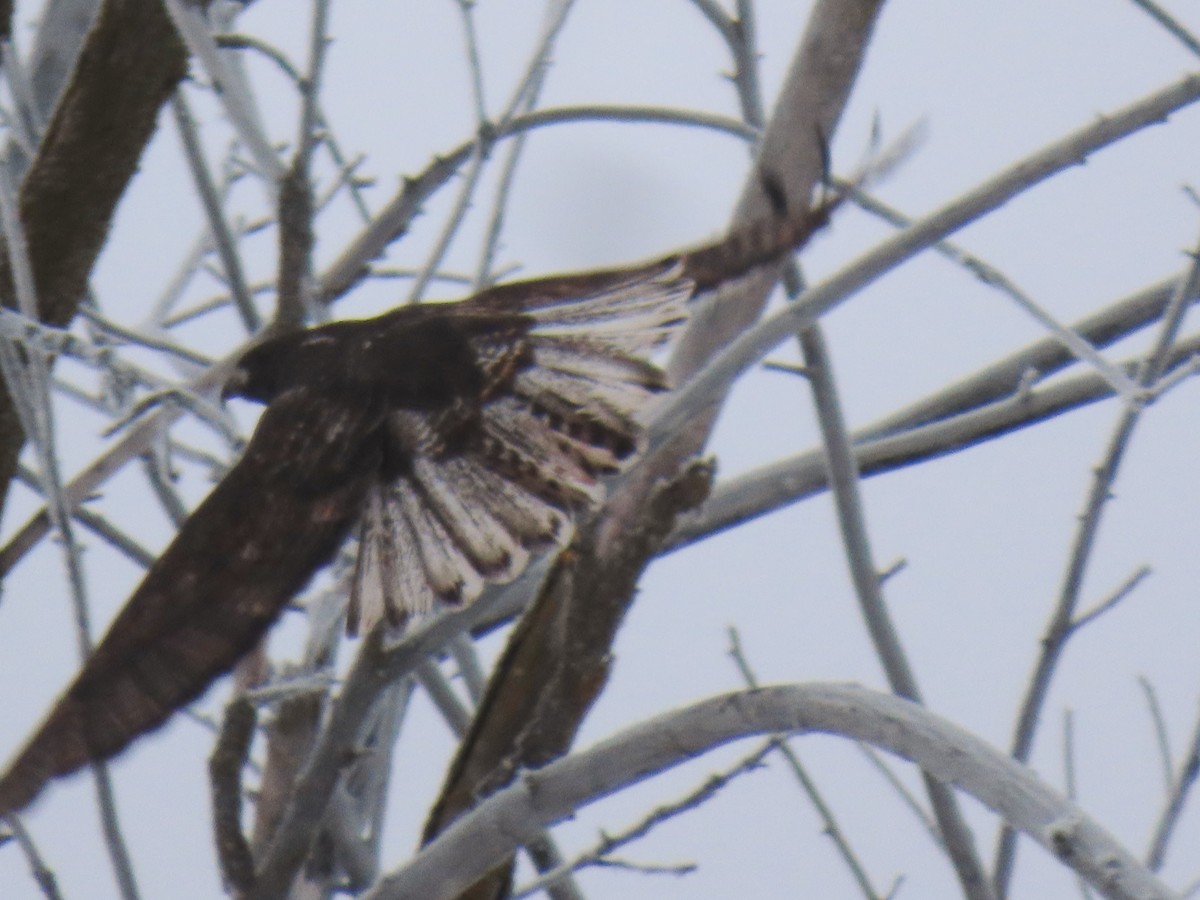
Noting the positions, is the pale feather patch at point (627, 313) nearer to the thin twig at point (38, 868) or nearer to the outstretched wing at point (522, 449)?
the outstretched wing at point (522, 449)

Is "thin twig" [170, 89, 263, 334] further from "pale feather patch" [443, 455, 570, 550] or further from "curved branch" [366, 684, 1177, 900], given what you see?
"curved branch" [366, 684, 1177, 900]

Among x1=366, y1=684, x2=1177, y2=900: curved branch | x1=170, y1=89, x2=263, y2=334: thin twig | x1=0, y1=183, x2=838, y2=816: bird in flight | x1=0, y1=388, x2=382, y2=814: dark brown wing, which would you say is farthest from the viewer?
x1=170, y1=89, x2=263, y2=334: thin twig

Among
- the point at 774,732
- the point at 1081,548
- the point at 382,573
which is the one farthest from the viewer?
the point at 1081,548

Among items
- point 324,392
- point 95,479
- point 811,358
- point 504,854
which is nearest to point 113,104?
point 95,479

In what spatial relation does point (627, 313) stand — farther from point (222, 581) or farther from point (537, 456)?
point (222, 581)

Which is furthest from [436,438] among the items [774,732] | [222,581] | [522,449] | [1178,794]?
[1178,794]

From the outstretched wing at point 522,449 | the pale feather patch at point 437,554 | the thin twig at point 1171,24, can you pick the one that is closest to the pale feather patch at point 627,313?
the outstretched wing at point 522,449

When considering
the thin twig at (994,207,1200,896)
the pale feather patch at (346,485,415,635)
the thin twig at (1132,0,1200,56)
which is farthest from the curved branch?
the thin twig at (1132,0,1200,56)
